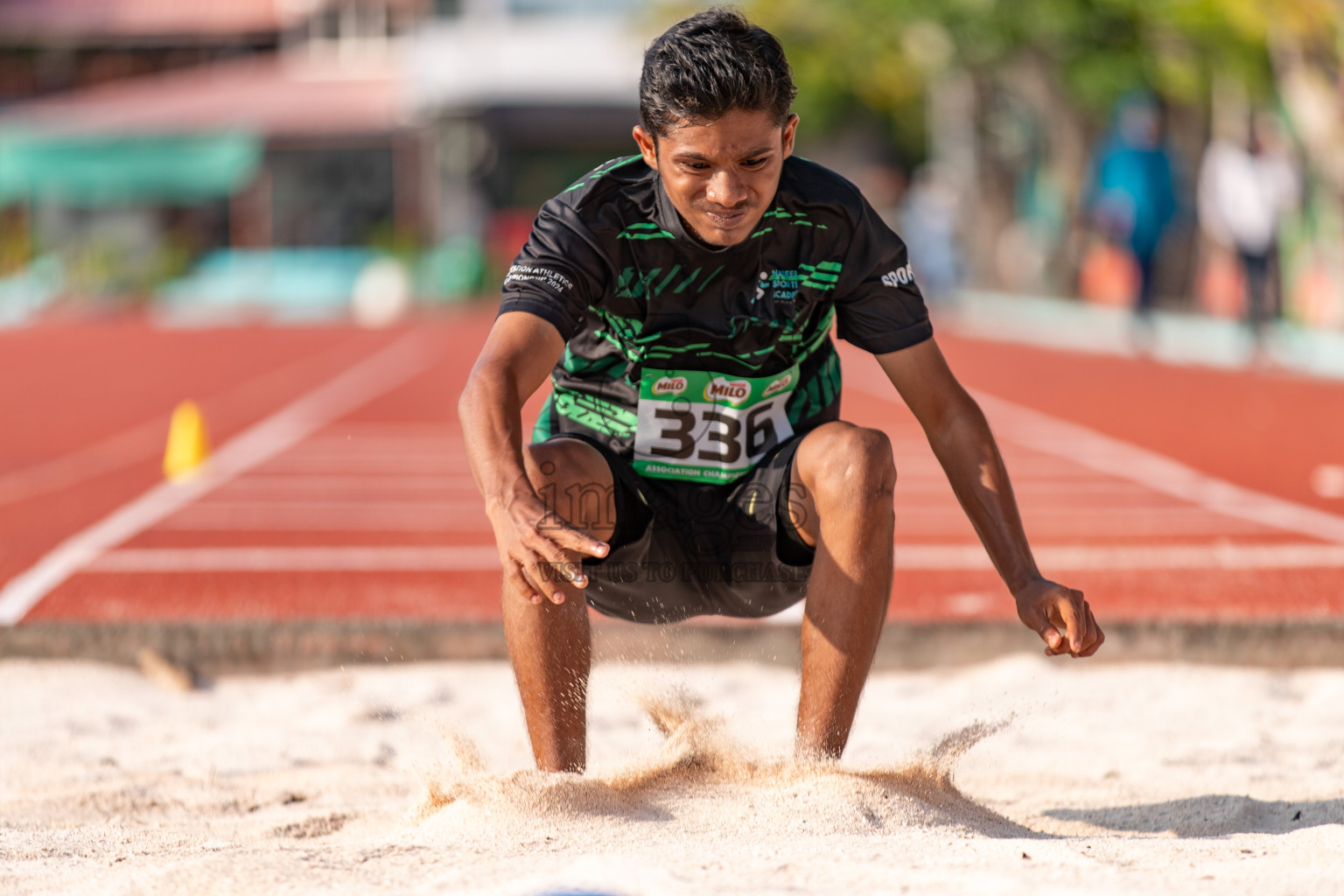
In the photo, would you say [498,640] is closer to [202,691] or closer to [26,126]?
[202,691]

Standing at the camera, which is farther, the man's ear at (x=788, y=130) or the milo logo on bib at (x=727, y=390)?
the milo logo on bib at (x=727, y=390)

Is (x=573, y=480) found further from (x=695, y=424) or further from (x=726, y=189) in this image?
(x=726, y=189)

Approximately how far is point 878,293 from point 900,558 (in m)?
3.06

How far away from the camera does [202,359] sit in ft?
55.2

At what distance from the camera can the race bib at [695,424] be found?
293 centimetres

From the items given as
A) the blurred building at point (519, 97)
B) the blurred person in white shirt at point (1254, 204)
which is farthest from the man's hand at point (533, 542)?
the blurred building at point (519, 97)

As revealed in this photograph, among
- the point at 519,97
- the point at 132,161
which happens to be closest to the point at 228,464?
the point at 132,161

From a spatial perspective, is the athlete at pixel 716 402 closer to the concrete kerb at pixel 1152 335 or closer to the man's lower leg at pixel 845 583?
the man's lower leg at pixel 845 583

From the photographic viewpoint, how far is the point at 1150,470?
8094mm

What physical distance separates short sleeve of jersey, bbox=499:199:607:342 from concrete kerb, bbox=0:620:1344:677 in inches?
57.2

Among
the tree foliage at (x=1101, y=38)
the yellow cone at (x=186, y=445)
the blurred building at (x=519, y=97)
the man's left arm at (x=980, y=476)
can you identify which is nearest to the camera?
the man's left arm at (x=980, y=476)

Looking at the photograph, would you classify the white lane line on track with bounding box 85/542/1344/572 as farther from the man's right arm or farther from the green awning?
the green awning

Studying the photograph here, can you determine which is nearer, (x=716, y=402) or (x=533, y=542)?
(x=533, y=542)

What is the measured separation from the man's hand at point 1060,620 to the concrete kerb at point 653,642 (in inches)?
61.8
